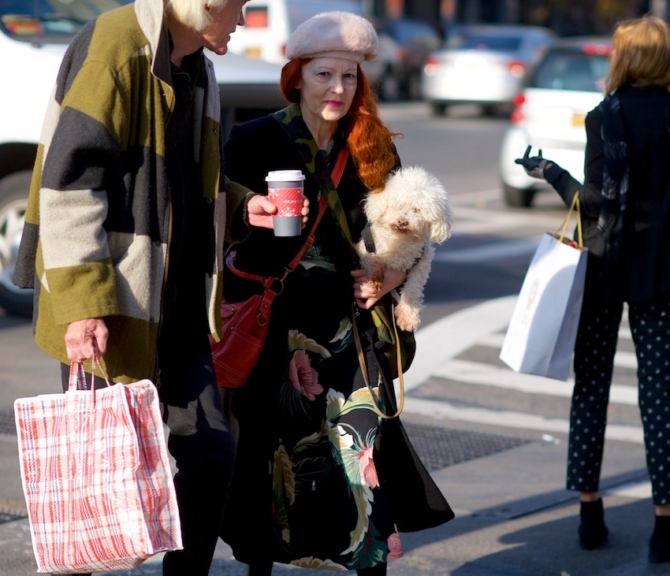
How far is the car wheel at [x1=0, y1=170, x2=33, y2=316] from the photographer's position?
7.84m

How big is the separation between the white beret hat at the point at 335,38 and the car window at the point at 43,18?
179 inches

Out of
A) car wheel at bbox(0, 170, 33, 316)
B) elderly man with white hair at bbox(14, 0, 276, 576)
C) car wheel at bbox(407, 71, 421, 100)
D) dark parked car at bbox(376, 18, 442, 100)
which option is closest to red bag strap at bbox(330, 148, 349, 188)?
elderly man with white hair at bbox(14, 0, 276, 576)

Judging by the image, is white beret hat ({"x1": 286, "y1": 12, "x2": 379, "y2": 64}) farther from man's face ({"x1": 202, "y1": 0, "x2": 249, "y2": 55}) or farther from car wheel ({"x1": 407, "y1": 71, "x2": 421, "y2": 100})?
car wheel ({"x1": 407, "y1": 71, "x2": 421, "y2": 100})

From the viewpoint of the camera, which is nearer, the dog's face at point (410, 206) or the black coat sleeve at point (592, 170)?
the dog's face at point (410, 206)

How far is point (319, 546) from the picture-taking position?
3.73 metres

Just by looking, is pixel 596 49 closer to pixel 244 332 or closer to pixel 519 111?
pixel 519 111

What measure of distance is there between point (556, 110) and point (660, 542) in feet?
29.8

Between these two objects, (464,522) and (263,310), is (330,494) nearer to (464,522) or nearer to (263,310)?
(263,310)

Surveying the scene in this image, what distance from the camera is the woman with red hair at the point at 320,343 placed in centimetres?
369

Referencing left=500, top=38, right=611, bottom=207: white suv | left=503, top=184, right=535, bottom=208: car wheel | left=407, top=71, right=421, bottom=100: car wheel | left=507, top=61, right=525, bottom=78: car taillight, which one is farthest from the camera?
left=407, top=71, right=421, bottom=100: car wheel

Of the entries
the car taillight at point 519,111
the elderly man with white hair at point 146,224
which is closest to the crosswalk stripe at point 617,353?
the elderly man with white hair at point 146,224

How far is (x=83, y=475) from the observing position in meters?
2.90

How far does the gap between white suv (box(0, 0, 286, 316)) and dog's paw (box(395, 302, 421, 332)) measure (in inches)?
157

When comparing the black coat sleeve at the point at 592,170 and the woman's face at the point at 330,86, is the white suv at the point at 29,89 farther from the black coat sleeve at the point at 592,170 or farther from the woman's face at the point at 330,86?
the woman's face at the point at 330,86
